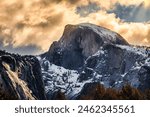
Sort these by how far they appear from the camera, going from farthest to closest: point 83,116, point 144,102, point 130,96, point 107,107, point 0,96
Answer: point 130,96
point 0,96
point 144,102
point 107,107
point 83,116

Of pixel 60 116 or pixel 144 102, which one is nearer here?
pixel 60 116

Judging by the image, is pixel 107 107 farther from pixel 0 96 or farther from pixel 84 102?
pixel 0 96

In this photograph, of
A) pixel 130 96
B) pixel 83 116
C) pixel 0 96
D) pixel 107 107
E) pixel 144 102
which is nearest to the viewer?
pixel 83 116

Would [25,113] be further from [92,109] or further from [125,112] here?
[125,112]

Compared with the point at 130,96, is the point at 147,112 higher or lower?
lower

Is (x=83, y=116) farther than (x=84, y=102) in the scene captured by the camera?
No

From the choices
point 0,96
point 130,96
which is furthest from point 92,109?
point 130,96

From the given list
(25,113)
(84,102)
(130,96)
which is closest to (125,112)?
(84,102)

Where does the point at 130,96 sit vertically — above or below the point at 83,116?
above

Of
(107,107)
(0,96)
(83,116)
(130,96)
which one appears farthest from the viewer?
Answer: (130,96)
